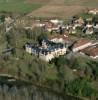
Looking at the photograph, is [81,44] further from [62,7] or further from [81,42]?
[62,7]

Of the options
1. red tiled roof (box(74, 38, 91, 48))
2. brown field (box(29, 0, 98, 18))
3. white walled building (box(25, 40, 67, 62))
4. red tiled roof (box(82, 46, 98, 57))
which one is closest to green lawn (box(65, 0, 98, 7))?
brown field (box(29, 0, 98, 18))

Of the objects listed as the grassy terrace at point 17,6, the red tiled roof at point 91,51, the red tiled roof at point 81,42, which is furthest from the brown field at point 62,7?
the red tiled roof at point 91,51

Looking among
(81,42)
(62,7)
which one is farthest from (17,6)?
(81,42)

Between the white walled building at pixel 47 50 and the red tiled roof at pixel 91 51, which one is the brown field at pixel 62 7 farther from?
the red tiled roof at pixel 91 51

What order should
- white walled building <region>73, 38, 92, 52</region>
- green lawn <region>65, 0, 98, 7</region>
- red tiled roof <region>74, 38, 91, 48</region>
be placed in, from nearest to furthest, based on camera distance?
1. white walled building <region>73, 38, 92, 52</region>
2. red tiled roof <region>74, 38, 91, 48</region>
3. green lawn <region>65, 0, 98, 7</region>

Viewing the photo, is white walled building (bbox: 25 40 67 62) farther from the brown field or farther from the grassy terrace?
the grassy terrace

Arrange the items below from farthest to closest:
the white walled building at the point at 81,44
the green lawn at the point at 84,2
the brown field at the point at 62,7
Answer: the green lawn at the point at 84,2 → the brown field at the point at 62,7 → the white walled building at the point at 81,44

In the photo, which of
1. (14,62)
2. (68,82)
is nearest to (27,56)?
(14,62)
